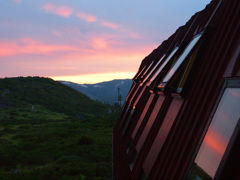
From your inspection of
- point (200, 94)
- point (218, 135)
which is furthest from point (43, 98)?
point (218, 135)

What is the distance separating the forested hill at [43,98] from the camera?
378ft

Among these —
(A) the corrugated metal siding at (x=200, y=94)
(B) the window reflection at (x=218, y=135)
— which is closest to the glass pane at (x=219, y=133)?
(B) the window reflection at (x=218, y=135)

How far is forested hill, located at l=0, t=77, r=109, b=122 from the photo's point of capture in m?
115

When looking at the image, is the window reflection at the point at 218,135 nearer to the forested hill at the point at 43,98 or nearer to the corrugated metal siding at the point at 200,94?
the corrugated metal siding at the point at 200,94

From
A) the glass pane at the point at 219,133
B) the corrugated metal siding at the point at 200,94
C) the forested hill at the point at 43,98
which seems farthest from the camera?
the forested hill at the point at 43,98

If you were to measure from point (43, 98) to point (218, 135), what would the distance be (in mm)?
151482

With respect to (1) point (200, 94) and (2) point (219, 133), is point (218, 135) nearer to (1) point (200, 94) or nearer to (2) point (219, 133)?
(2) point (219, 133)

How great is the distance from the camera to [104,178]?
1808 centimetres

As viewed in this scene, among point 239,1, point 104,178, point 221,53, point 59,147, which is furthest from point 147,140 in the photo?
point 59,147

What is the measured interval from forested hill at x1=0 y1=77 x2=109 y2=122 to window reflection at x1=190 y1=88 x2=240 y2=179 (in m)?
108

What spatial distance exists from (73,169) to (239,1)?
20.1 m

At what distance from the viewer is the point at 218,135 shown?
8.96 ft

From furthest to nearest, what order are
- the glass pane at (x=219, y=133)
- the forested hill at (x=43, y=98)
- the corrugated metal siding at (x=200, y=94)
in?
the forested hill at (x=43, y=98), the corrugated metal siding at (x=200, y=94), the glass pane at (x=219, y=133)

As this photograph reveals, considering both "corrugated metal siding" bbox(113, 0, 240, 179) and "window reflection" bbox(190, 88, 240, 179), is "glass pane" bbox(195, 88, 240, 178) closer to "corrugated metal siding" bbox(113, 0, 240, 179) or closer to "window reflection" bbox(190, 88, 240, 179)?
"window reflection" bbox(190, 88, 240, 179)
